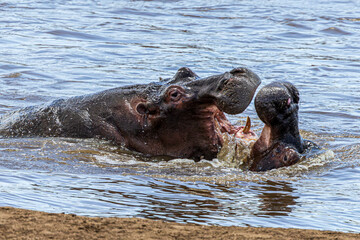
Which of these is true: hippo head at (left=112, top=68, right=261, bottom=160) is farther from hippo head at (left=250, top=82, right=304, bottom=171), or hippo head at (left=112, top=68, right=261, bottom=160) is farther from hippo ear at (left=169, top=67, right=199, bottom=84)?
hippo head at (left=250, top=82, right=304, bottom=171)

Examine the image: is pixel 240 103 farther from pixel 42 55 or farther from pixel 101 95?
pixel 42 55

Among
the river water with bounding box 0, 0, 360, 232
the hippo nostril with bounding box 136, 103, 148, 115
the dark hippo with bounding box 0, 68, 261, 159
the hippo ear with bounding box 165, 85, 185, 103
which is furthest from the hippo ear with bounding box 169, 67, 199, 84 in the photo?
the river water with bounding box 0, 0, 360, 232

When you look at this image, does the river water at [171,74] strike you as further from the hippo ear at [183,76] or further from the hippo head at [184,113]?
the hippo ear at [183,76]

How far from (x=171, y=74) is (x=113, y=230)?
326 inches

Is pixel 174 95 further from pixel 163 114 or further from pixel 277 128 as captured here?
pixel 277 128

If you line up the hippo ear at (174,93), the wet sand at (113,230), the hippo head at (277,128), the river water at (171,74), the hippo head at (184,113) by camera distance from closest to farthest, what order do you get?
the wet sand at (113,230), the river water at (171,74), the hippo head at (277,128), the hippo head at (184,113), the hippo ear at (174,93)

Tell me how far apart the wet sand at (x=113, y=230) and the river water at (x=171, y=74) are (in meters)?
0.27

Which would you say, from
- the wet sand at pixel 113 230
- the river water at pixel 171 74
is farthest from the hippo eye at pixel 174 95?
the wet sand at pixel 113 230

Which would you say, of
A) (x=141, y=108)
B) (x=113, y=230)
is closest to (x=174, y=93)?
(x=141, y=108)

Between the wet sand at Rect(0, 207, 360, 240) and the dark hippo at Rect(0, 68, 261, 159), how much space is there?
1.57 meters

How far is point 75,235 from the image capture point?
4.01 m

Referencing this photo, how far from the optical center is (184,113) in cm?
614

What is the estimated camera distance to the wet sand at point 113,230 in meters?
4.02

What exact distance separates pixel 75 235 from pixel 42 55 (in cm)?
1053
